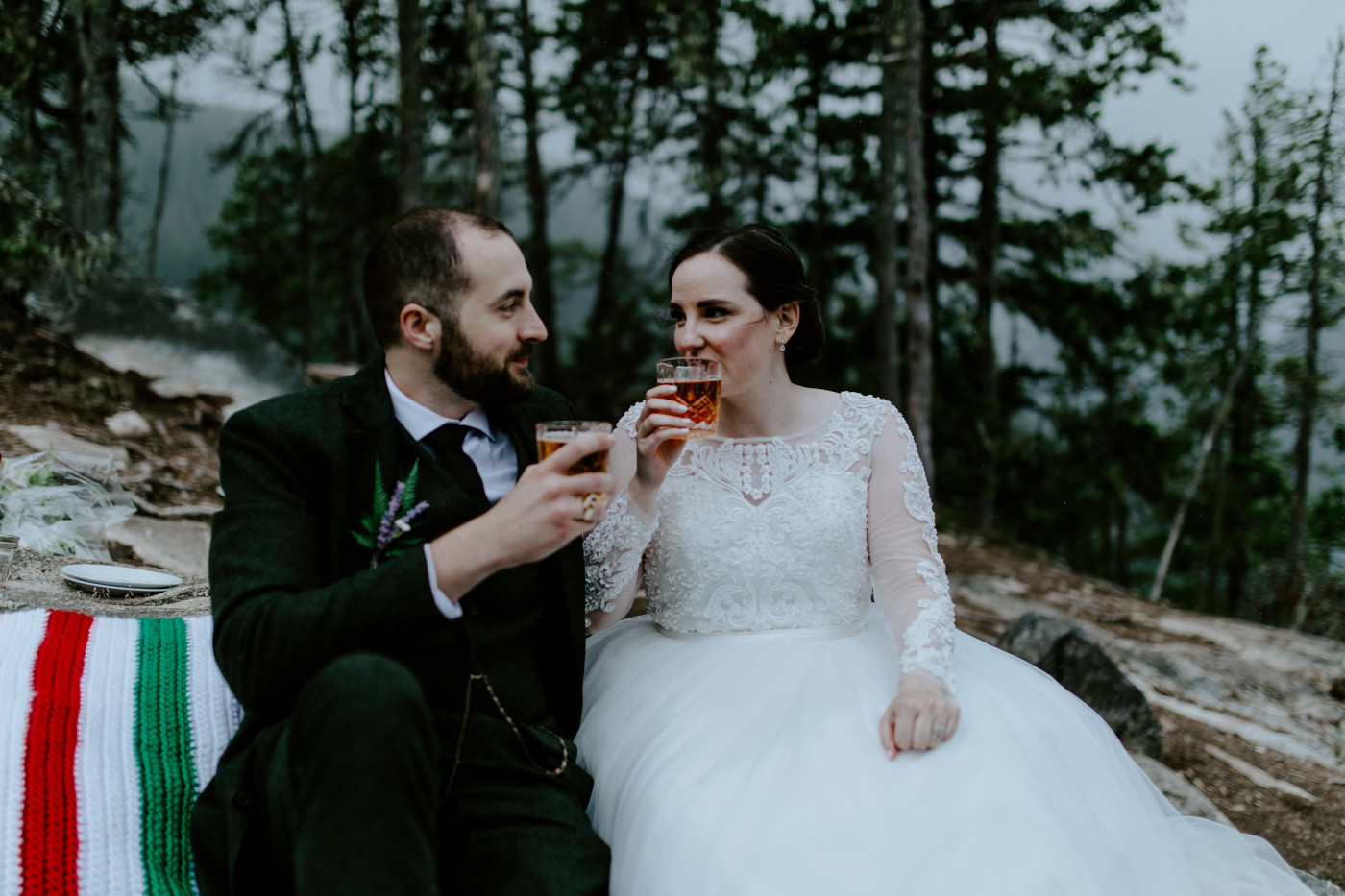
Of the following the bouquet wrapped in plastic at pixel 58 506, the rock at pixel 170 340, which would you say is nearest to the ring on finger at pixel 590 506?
the bouquet wrapped in plastic at pixel 58 506

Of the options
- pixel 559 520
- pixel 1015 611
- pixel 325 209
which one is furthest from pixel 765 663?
pixel 325 209

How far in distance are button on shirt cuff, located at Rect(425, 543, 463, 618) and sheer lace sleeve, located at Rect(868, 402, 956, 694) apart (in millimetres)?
1241

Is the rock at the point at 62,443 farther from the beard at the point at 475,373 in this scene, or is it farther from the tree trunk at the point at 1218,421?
the tree trunk at the point at 1218,421

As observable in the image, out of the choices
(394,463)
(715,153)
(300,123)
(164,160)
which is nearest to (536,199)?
(715,153)

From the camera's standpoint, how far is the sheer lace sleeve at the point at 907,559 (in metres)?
2.30

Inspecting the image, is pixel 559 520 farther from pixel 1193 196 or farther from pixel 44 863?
pixel 1193 196

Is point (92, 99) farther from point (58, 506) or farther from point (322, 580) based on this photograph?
point (322, 580)

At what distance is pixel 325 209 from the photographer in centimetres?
1950

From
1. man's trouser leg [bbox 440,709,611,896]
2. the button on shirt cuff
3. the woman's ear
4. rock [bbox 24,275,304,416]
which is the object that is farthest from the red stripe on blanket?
rock [bbox 24,275,304,416]

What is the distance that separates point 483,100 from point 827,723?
8.59 m

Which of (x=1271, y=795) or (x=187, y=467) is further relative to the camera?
(x=187, y=467)

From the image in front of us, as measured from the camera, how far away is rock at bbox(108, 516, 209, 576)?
459cm

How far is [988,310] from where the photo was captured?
14.6 meters

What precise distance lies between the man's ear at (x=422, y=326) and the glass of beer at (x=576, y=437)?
567mm
